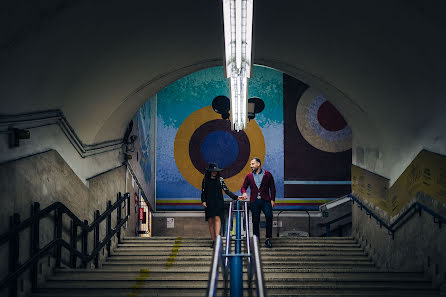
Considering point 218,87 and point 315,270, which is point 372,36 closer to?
point 315,270

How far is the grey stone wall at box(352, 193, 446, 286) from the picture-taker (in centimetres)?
481

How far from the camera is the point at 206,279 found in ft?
16.0

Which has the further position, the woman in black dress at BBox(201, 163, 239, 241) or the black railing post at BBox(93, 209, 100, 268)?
the woman in black dress at BBox(201, 163, 239, 241)

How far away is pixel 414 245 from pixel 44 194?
4.26 metres

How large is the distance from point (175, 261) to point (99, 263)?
4.06 ft

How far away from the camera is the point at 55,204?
5.06 m

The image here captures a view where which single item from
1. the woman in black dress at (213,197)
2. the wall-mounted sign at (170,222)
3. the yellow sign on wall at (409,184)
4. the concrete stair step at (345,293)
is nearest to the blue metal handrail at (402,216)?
the yellow sign on wall at (409,184)

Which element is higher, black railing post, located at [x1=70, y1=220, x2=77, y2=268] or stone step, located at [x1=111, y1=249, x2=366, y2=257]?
black railing post, located at [x1=70, y1=220, x2=77, y2=268]

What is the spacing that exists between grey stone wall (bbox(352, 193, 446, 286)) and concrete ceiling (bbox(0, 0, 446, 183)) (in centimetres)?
73

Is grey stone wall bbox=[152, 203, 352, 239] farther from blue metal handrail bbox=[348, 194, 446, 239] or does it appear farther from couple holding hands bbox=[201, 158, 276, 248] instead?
couple holding hands bbox=[201, 158, 276, 248]

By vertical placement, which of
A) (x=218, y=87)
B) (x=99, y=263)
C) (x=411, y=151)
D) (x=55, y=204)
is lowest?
(x=99, y=263)

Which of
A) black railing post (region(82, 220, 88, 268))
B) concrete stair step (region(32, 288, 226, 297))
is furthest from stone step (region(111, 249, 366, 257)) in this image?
concrete stair step (region(32, 288, 226, 297))

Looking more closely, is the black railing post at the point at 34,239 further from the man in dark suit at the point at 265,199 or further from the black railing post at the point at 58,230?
the man in dark suit at the point at 265,199

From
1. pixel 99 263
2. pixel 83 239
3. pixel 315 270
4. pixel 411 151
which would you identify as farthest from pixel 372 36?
pixel 99 263
